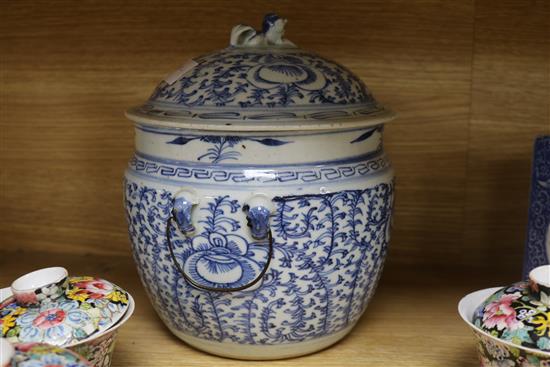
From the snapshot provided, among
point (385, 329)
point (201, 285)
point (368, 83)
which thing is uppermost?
point (368, 83)

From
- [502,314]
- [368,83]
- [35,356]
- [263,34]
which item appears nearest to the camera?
[35,356]

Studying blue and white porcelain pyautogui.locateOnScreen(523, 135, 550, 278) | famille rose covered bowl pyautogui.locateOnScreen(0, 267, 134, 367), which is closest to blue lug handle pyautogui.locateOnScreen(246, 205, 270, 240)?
famille rose covered bowl pyautogui.locateOnScreen(0, 267, 134, 367)

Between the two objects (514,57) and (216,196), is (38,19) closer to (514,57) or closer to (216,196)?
(216,196)

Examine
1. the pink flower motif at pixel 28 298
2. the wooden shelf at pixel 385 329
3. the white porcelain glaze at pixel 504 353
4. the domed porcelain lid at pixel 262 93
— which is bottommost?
the wooden shelf at pixel 385 329

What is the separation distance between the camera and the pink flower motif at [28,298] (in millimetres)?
743

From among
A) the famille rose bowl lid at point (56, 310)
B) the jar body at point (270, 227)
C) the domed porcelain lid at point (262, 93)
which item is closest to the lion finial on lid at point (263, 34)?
the domed porcelain lid at point (262, 93)

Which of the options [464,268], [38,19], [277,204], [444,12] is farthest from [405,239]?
[38,19]

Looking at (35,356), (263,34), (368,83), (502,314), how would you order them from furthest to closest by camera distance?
(368,83)
(263,34)
(502,314)
(35,356)

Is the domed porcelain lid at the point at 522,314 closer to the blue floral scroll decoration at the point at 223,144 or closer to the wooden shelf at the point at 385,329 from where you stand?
the wooden shelf at the point at 385,329

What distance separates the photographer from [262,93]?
2.68 feet

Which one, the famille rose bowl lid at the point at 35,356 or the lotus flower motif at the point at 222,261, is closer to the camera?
the famille rose bowl lid at the point at 35,356

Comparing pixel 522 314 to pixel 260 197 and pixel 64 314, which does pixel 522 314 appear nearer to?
pixel 260 197

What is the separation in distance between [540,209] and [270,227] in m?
0.36

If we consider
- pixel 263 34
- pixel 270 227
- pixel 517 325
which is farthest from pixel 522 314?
pixel 263 34
